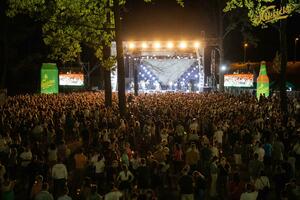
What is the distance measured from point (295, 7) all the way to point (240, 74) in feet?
47.4

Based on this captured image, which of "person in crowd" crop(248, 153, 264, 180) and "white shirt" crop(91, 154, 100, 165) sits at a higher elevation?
"white shirt" crop(91, 154, 100, 165)

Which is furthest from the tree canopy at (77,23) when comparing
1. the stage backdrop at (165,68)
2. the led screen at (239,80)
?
the stage backdrop at (165,68)

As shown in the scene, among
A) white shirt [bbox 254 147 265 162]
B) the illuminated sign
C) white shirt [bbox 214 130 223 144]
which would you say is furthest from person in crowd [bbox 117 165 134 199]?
the illuminated sign

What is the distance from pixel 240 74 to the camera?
37375mm

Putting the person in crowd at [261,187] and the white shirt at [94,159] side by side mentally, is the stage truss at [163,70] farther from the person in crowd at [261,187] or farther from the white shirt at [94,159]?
the person in crowd at [261,187]

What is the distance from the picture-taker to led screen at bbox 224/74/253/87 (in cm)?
3677

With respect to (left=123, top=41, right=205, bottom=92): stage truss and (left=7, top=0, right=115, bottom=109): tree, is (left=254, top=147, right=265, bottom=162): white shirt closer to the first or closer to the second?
(left=7, top=0, right=115, bottom=109): tree

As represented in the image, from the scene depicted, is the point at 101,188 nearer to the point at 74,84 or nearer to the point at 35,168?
the point at 35,168

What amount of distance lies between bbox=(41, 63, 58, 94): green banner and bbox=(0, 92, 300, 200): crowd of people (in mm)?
10130

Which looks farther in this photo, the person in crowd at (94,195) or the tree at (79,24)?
the tree at (79,24)

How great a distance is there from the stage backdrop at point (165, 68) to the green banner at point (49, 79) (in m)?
24.4

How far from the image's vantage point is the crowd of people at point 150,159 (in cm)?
1016

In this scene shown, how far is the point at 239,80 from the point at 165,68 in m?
Result: 18.3

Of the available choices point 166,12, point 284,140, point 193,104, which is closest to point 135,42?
point 166,12
